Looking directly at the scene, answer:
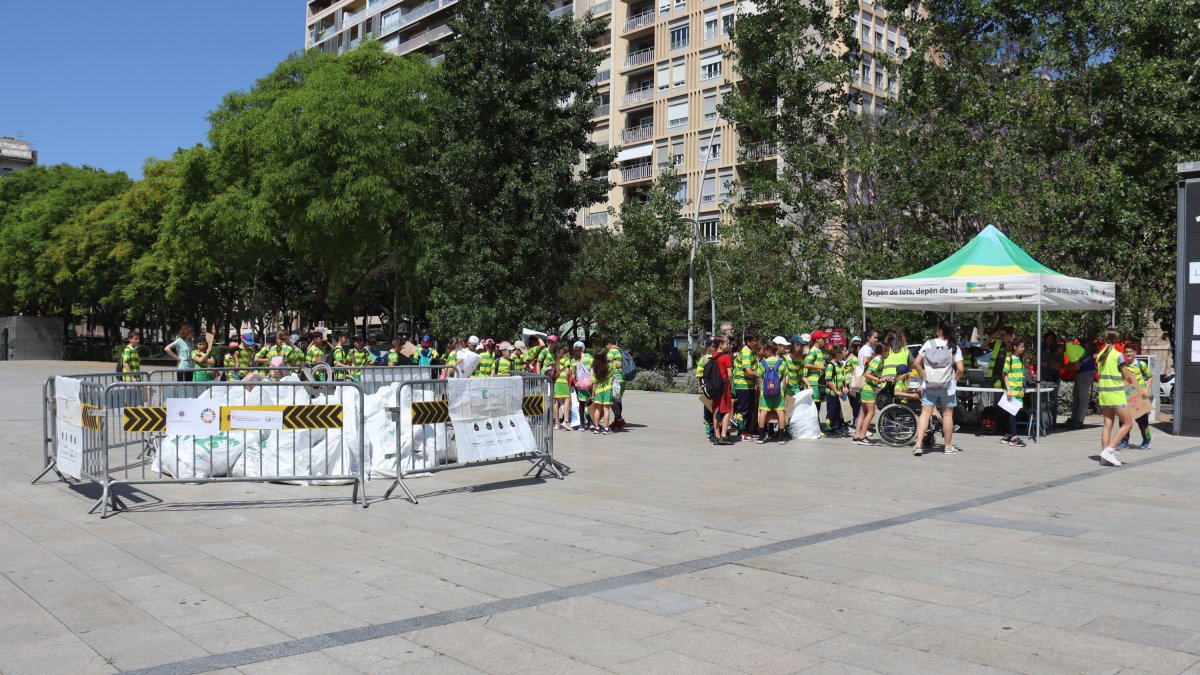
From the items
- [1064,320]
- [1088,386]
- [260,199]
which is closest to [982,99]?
[1064,320]

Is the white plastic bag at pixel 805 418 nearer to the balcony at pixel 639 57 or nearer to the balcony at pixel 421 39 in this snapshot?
the balcony at pixel 639 57

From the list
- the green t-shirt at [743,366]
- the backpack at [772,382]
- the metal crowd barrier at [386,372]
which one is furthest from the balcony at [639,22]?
the metal crowd barrier at [386,372]

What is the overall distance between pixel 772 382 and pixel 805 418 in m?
1.11

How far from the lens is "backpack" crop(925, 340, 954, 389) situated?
42.2ft

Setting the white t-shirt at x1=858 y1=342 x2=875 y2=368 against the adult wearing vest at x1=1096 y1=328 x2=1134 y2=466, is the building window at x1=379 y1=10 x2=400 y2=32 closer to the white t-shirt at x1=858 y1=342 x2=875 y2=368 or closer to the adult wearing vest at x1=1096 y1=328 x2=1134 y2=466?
the white t-shirt at x1=858 y1=342 x2=875 y2=368

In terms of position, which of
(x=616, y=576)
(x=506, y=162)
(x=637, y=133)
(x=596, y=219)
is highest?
(x=637, y=133)

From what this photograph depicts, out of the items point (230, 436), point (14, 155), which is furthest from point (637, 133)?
point (14, 155)

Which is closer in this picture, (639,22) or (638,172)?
(639,22)

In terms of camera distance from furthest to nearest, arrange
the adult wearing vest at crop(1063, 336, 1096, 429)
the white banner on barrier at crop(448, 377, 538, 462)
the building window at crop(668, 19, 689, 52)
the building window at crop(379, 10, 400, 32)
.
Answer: the building window at crop(379, 10, 400, 32), the building window at crop(668, 19, 689, 52), the adult wearing vest at crop(1063, 336, 1096, 429), the white banner on barrier at crop(448, 377, 538, 462)

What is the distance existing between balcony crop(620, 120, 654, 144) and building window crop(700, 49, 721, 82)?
4677 millimetres

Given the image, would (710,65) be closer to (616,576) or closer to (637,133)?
(637,133)

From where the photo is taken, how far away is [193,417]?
856 centimetres

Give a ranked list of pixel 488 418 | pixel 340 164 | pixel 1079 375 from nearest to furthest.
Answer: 1. pixel 488 418
2. pixel 1079 375
3. pixel 340 164

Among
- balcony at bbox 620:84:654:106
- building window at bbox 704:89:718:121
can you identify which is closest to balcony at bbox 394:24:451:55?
balcony at bbox 620:84:654:106
